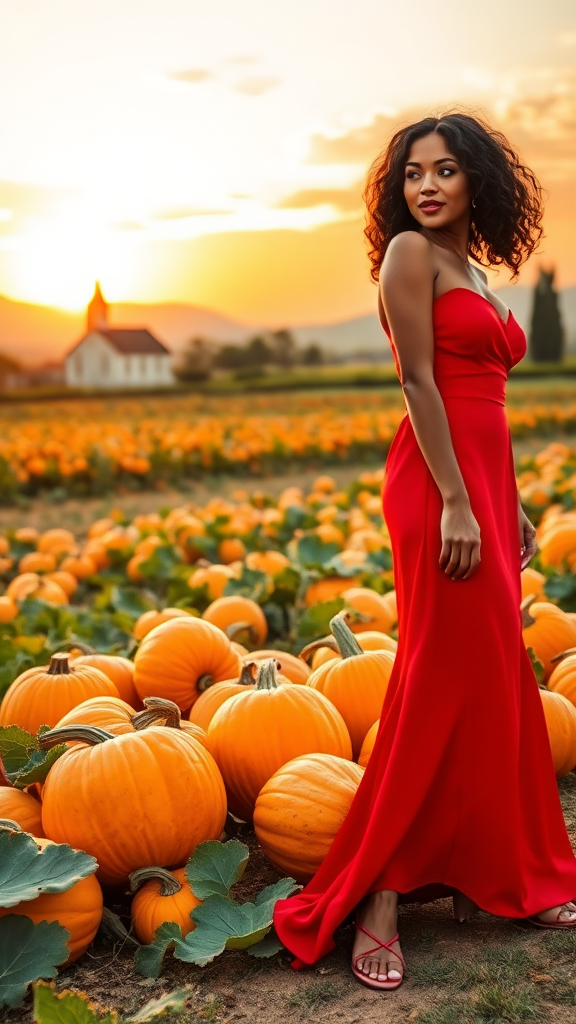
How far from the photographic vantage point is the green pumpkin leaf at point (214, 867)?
2.57 meters

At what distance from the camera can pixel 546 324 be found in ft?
159

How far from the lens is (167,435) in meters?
16.8

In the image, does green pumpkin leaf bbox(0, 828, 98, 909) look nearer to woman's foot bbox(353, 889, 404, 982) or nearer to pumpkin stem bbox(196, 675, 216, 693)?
woman's foot bbox(353, 889, 404, 982)

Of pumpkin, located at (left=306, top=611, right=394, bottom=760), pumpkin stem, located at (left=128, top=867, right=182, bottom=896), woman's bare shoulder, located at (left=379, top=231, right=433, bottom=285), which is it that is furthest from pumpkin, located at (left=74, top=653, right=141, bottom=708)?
woman's bare shoulder, located at (left=379, top=231, right=433, bottom=285)

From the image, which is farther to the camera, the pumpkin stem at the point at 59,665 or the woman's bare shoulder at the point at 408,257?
the pumpkin stem at the point at 59,665

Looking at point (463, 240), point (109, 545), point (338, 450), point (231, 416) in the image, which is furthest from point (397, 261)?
point (231, 416)

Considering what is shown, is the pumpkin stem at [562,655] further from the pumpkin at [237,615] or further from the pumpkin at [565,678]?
the pumpkin at [237,615]

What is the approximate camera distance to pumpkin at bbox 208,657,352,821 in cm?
303

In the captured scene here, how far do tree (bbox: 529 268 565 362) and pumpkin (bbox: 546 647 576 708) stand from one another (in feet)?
150

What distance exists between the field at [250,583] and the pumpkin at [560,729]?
35mm

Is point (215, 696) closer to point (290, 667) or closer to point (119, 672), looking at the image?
point (290, 667)

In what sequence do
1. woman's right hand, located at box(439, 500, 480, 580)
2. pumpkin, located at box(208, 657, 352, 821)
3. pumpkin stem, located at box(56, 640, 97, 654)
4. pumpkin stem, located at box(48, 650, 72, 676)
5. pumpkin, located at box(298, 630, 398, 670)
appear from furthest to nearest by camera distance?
1. pumpkin stem, located at box(56, 640, 97, 654)
2. pumpkin, located at box(298, 630, 398, 670)
3. pumpkin stem, located at box(48, 650, 72, 676)
4. pumpkin, located at box(208, 657, 352, 821)
5. woman's right hand, located at box(439, 500, 480, 580)

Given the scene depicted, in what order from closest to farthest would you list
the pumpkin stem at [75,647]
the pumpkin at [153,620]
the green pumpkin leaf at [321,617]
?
the pumpkin stem at [75,647]
the green pumpkin leaf at [321,617]
the pumpkin at [153,620]

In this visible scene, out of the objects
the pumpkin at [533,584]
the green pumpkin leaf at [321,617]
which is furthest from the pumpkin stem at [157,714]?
the pumpkin at [533,584]
